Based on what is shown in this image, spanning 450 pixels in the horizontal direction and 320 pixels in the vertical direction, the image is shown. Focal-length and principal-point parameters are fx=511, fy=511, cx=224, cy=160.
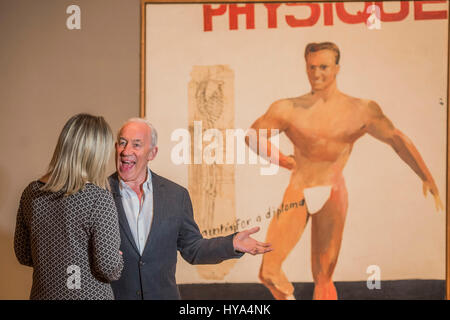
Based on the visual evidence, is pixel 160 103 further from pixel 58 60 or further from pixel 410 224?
→ pixel 410 224

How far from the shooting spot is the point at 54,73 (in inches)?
135

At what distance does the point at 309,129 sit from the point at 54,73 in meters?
1.75

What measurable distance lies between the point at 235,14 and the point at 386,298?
6.99 feet

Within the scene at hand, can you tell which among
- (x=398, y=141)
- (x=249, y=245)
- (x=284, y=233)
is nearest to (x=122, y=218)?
(x=249, y=245)

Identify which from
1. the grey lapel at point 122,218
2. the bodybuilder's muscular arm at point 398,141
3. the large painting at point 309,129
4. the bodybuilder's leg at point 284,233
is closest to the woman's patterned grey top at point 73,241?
the grey lapel at point 122,218

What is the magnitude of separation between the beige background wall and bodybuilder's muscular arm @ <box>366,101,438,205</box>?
5.19 feet

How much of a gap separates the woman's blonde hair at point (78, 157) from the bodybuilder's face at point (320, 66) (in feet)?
6.25

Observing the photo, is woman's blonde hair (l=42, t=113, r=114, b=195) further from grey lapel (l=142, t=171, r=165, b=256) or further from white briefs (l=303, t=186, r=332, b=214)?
white briefs (l=303, t=186, r=332, b=214)

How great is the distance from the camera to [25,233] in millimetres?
1955

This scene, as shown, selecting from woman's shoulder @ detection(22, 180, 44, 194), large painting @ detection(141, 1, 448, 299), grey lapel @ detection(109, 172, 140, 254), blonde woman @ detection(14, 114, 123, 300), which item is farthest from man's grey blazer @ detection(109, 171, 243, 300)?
large painting @ detection(141, 1, 448, 299)

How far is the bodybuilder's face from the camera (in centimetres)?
341

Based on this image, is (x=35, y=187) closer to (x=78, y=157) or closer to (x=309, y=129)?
(x=78, y=157)

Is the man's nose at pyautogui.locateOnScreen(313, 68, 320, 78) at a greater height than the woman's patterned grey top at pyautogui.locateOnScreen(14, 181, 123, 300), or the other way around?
the man's nose at pyautogui.locateOnScreen(313, 68, 320, 78)

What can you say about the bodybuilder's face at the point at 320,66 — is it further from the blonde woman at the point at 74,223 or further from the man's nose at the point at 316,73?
the blonde woman at the point at 74,223
